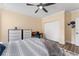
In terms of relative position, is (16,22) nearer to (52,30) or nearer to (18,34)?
(18,34)

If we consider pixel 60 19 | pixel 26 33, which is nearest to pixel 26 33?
pixel 26 33

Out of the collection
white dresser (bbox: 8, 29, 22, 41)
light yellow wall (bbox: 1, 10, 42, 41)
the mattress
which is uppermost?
light yellow wall (bbox: 1, 10, 42, 41)

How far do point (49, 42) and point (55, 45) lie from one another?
0.08 metres

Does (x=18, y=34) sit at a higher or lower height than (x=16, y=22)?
lower

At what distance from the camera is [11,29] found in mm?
1342

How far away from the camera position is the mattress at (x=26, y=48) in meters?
1.18

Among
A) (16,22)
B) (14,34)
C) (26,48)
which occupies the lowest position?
(26,48)

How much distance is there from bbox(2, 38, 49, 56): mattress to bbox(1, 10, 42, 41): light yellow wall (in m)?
0.13

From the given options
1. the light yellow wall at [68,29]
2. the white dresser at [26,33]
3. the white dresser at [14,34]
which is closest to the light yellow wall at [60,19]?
the light yellow wall at [68,29]

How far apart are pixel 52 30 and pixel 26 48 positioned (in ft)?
1.36

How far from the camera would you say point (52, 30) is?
1.42 metres

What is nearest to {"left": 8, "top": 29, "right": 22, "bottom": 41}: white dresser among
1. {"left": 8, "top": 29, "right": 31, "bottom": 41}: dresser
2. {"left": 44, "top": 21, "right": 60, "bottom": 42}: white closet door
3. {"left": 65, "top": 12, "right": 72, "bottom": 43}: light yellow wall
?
{"left": 8, "top": 29, "right": 31, "bottom": 41}: dresser

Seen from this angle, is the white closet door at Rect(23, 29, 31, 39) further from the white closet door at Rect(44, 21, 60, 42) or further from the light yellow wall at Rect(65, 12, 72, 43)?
the light yellow wall at Rect(65, 12, 72, 43)

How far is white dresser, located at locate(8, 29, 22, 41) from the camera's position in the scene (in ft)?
4.31
